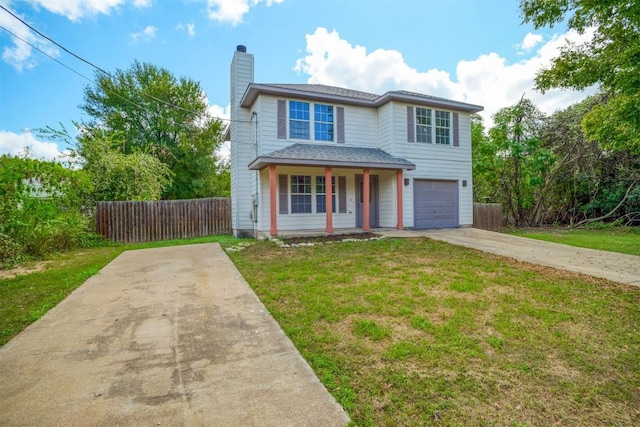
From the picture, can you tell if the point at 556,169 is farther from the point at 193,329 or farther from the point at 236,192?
the point at 193,329

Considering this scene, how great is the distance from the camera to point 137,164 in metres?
13.6

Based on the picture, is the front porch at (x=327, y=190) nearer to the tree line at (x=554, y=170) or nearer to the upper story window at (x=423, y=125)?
the upper story window at (x=423, y=125)

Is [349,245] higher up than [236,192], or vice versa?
[236,192]

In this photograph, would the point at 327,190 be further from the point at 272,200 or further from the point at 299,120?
the point at 299,120

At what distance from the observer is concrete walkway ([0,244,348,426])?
2.05 metres

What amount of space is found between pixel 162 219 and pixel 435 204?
10385 mm

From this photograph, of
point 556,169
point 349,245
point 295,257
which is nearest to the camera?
point 295,257

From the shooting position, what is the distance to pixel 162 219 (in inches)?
480

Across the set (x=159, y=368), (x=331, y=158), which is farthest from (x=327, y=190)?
(x=159, y=368)

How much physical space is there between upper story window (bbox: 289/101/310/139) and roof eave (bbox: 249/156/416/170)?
5.96 ft

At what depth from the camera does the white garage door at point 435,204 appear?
1200 centimetres

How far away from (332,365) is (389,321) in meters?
1.11

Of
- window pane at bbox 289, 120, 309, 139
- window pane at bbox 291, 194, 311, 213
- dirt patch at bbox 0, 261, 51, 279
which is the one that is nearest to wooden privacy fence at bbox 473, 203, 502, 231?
window pane at bbox 291, 194, 311, 213

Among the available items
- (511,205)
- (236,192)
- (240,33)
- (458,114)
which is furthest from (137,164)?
(511,205)
